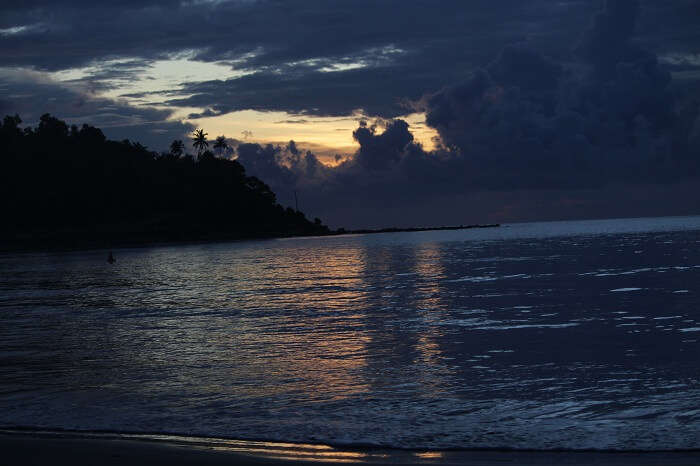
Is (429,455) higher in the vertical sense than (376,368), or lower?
higher

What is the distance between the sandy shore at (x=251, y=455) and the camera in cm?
947

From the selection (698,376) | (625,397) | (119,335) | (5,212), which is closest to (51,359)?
(119,335)

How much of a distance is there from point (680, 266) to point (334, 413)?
52242mm

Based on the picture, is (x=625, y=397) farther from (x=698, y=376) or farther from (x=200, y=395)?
(x=200, y=395)

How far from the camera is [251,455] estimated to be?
9953mm

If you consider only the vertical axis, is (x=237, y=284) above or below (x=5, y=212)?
below

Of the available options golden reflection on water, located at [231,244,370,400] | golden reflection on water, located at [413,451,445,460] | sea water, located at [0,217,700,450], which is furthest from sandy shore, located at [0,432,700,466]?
golden reflection on water, located at [231,244,370,400]

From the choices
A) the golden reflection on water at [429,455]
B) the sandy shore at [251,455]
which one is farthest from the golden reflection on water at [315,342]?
the golden reflection on water at [429,455]

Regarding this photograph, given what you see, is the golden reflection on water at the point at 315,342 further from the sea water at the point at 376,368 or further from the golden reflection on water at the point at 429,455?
the golden reflection on water at the point at 429,455

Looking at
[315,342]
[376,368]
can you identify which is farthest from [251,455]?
[315,342]

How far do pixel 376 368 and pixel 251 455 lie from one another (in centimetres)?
816

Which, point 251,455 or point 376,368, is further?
point 376,368

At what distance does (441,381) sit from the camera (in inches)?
630

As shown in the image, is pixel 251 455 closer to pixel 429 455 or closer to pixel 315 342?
pixel 429 455
